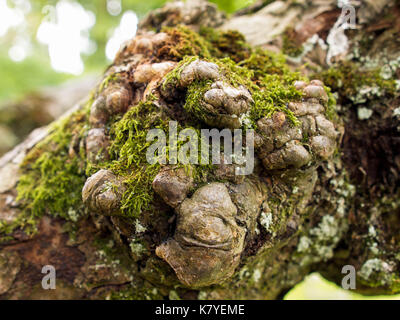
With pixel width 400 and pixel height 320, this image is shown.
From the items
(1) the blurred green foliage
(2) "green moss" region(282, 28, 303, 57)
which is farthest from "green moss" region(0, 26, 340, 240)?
(1) the blurred green foliage

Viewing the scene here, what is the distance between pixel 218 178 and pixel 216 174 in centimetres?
2

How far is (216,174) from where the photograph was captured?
117 centimetres

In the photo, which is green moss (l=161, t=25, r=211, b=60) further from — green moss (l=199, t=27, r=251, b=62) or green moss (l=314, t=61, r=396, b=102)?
green moss (l=314, t=61, r=396, b=102)

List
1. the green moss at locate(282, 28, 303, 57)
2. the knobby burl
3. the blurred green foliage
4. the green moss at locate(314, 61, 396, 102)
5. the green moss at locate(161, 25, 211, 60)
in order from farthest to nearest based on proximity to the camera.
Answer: the blurred green foliage, the green moss at locate(282, 28, 303, 57), the green moss at locate(314, 61, 396, 102), the green moss at locate(161, 25, 211, 60), the knobby burl

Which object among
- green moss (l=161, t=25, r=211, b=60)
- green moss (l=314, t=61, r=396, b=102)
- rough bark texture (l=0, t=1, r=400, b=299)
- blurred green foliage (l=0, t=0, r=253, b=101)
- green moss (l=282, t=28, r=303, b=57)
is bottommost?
rough bark texture (l=0, t=1, r=400, b=299)

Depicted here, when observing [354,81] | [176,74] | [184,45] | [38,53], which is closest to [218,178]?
[176,74]

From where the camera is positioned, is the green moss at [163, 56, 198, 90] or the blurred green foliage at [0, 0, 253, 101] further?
the blurred green foliage at [0, 0, 253, 101]

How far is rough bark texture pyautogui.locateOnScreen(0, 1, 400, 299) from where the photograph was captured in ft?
3.74

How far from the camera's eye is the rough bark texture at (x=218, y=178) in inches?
44.9

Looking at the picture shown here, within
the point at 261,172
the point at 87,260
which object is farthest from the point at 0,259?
the point at 261,172

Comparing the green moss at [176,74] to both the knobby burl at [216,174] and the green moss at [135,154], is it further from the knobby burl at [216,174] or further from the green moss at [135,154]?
the green moss at [135,154]

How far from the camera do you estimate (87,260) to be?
4.85 ft

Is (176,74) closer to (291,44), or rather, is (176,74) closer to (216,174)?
(216,174)
